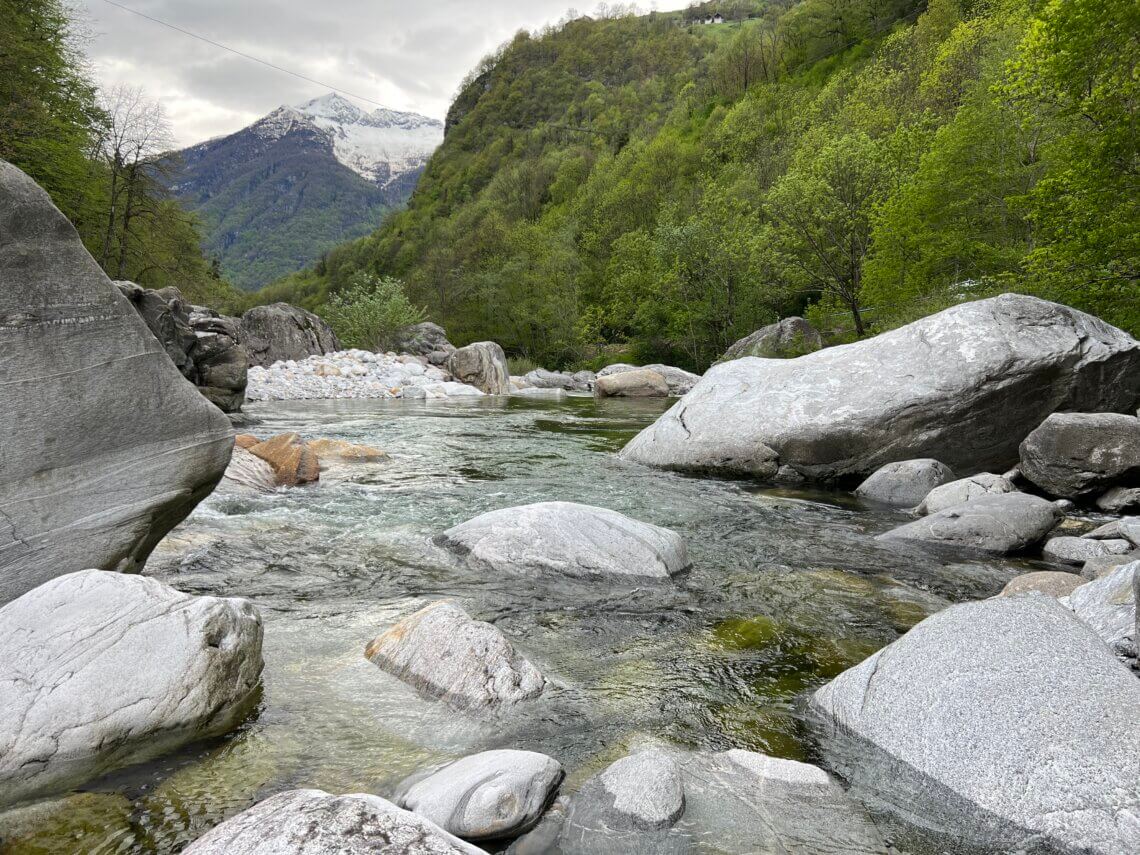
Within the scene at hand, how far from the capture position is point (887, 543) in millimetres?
7266

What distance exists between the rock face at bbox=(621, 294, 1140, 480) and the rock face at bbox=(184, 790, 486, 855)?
9.31 m

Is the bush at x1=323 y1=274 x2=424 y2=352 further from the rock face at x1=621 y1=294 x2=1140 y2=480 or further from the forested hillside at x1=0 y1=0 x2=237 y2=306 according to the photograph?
the rock face at x1=621 y1=294 x2=1140 y2=480

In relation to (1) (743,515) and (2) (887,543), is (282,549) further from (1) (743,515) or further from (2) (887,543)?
(2) (887,543)

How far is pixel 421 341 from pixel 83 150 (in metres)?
22.0

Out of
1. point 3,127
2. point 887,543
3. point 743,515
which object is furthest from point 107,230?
point 887,543

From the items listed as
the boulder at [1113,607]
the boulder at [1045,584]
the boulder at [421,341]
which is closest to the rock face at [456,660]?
the boulder at [1113,607]

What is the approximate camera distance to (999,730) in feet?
10.1

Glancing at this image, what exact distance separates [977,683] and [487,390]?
31647 millimetres

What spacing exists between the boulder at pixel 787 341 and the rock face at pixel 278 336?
891 inches

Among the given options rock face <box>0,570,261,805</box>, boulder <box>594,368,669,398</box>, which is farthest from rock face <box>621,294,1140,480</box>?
boulder <box>594,368,669,398</box>

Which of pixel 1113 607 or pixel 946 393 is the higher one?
pixel 946 393

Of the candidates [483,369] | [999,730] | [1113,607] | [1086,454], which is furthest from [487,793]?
[483,369]

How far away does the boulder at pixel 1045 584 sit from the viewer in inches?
206

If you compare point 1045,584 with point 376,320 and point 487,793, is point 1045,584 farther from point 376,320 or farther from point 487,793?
point 376,320
